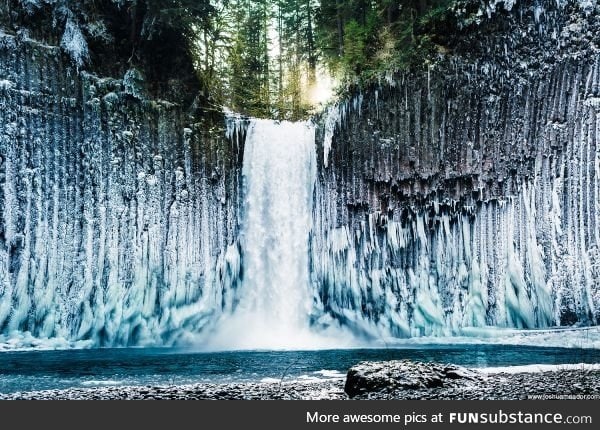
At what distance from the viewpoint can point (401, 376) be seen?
1021 cm

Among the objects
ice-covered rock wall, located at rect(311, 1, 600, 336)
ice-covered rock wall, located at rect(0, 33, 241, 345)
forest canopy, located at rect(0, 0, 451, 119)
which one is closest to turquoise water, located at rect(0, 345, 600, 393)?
ice-covered rock wall, located at rect(0, 33, 241, 345)

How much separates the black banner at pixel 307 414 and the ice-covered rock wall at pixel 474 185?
9276 millimetres

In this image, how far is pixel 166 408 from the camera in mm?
8875

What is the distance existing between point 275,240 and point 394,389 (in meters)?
10.9

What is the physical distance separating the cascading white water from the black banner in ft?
32.5

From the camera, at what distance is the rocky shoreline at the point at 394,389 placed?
960 cm

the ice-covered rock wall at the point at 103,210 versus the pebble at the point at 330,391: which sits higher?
the ice-covered rock wall at the point at 103,210

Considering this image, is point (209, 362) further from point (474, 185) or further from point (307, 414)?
point (474, 185)

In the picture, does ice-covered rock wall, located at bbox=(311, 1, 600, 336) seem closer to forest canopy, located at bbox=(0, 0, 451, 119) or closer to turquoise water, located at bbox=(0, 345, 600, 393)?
forest canopy, located at bbox=(0, 0, 451, 119)

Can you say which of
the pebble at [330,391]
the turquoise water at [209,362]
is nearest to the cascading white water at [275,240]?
the turquoise water at [209,362]

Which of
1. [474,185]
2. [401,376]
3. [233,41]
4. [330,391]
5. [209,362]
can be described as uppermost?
[233,41]

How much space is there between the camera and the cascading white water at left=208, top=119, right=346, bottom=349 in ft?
64.2

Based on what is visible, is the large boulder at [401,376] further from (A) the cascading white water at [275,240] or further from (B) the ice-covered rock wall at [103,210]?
(B) the ice-covered rock wall at [103,210]

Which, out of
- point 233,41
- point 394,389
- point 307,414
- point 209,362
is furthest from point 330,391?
point 233,41
